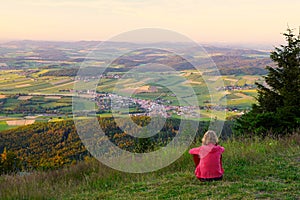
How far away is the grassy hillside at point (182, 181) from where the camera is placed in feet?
17.0

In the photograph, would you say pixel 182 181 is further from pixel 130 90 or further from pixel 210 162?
pixel 130 90

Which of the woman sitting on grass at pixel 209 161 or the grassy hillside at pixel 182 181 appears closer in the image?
the grassy hillside at pixel 182 181

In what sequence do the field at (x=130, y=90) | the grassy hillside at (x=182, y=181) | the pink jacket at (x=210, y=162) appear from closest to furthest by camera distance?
1. the grassy hillside at (x=182, y=181)
2. the pink jacket at (x=210, y=162)
3. the field at (x=130, y=90)

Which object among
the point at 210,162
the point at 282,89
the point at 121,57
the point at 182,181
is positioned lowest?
the point at 182,181

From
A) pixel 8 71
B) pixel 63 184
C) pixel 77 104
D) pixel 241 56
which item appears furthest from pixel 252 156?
pixel 8 71

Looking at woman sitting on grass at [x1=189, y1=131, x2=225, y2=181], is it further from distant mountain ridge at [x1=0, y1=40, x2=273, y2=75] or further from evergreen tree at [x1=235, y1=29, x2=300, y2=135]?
evergreen tree at [x1=235, y1=29, x2=300, y2=135]

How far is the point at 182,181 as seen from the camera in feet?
19.3

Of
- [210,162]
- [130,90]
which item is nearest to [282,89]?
[130,90]

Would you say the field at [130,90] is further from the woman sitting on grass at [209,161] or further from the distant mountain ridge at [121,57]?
the woman sitting on grass at [209,161]

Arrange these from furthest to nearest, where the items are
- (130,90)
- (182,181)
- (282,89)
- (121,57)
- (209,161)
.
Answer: (282,89) < (130,90) < (121,57) < (182,181) < (209,161)

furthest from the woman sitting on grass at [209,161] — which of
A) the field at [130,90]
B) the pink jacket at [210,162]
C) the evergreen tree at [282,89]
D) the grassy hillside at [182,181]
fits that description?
the evergreen tree at [282,89]

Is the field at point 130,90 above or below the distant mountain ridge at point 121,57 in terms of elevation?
below

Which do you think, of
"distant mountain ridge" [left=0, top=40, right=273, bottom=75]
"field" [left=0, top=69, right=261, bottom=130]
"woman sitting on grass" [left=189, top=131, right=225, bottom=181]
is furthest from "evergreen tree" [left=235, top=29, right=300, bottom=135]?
"woman sitting on grass" [left=189, top=131, right=225, bottom=181]

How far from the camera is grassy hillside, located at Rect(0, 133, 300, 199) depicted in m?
5.18
